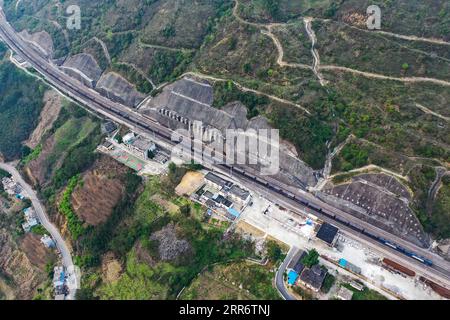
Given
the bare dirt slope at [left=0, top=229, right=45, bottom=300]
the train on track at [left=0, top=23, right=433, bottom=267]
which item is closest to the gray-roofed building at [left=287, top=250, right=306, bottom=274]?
the train on track at [left=0, top=23, right=433, bottom=267]

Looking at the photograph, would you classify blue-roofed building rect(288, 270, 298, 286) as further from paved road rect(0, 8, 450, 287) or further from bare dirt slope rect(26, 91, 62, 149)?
bare dirt slope rect(26, 91, 62, 149)

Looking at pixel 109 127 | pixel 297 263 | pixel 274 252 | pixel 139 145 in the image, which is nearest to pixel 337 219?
pixel 297 263

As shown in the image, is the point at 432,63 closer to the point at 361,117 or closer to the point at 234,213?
the point at 361,117

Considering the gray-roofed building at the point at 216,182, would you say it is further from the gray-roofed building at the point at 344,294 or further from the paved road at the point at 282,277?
the gray-roofed building at the point at 344,294

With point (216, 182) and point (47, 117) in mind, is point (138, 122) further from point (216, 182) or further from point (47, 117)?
point (216, 182)

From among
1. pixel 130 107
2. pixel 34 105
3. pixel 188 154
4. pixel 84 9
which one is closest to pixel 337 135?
pixel 188 154

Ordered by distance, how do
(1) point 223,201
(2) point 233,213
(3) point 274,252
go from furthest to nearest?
1. (1) point 223,201
2. (2) point 233,213
3. (3) point 274,252
